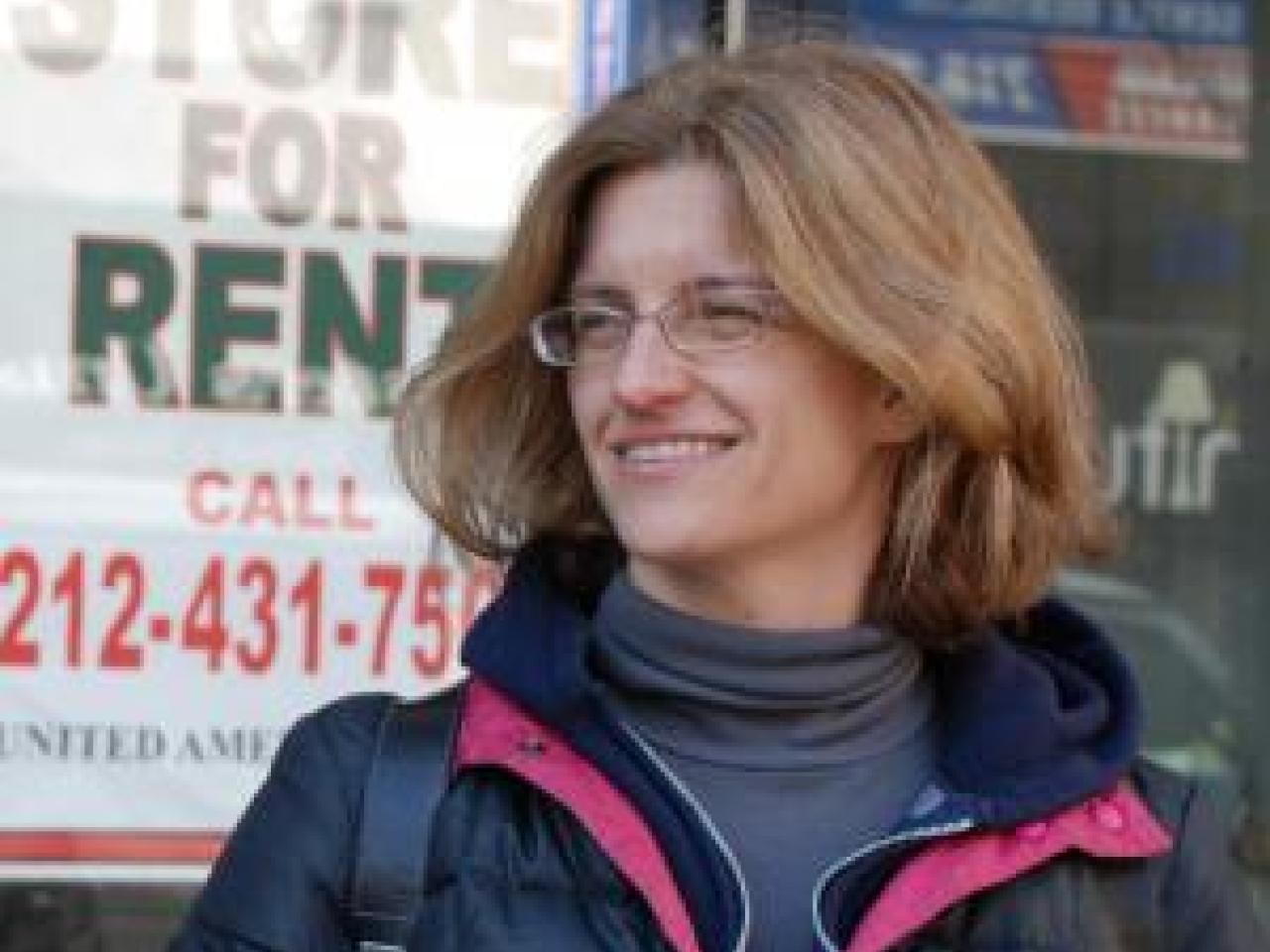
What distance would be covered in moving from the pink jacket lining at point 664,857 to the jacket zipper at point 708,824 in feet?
0.12

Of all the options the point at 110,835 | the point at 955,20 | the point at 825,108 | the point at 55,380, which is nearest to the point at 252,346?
the point at 55,380

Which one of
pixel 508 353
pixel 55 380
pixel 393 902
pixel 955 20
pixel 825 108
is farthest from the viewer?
pixel 955 20

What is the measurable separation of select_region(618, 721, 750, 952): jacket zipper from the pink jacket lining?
4 cm

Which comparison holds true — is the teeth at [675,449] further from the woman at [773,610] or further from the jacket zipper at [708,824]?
the jacket zipper at [708,824]

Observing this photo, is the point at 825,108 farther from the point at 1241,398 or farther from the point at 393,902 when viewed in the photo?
the point at 1241,398

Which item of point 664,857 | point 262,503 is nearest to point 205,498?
point 262,503

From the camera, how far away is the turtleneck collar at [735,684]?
6.92 feet

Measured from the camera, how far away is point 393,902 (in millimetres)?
1979

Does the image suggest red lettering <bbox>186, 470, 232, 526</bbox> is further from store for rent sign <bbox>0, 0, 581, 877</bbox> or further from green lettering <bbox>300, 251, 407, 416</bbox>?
green lettering <bbox>300, 251, 407, 416</bbox>

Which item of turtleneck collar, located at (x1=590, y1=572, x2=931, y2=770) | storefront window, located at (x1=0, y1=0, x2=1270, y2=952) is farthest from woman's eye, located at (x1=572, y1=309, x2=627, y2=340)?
storefront window, located at (x1=0, y1=0, x2=1270, y2=952)

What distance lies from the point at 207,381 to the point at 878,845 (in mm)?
1908

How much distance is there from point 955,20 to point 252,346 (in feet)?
4.75

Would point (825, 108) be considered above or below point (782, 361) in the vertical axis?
above

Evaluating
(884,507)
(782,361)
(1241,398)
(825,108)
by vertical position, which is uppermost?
(825,108)
